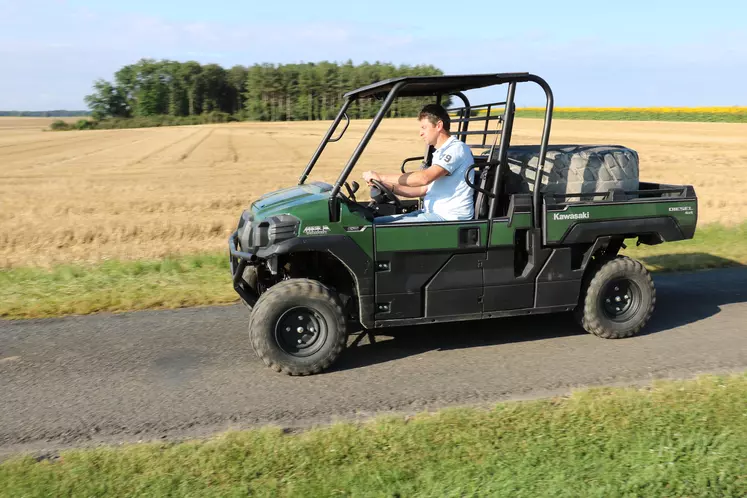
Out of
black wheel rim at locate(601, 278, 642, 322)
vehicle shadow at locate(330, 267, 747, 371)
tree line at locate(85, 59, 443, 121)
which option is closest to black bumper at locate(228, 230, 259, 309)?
vehicle shadow at locate(330, 267, 747, 371)

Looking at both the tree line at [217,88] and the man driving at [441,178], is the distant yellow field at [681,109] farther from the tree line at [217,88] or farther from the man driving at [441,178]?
the man driving at [441,178]

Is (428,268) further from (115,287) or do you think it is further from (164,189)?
(164,189)

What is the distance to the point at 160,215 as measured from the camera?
12.9 metres

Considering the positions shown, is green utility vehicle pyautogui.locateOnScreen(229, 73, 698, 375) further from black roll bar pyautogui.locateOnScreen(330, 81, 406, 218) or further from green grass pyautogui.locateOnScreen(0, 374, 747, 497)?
green grass pyautogui.locateOnScreen(0, 374, 747, 497)

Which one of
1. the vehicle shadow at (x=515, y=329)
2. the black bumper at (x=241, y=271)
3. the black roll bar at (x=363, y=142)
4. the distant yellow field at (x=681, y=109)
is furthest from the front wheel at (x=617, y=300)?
the distant yellow field at (x=681, y=109)

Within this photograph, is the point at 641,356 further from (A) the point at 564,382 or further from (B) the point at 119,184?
(B) the point at 119,184

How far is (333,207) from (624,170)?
2.67 metres

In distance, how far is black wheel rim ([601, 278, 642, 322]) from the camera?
5.90 m

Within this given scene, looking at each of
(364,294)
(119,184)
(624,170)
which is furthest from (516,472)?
(119,184)

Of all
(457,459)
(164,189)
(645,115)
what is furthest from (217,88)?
(457,459)

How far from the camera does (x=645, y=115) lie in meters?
63.1

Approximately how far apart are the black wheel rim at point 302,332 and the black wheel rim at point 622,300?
8.28 ft

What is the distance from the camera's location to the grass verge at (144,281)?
693 cm

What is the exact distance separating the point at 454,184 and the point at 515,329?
63.5 inches
